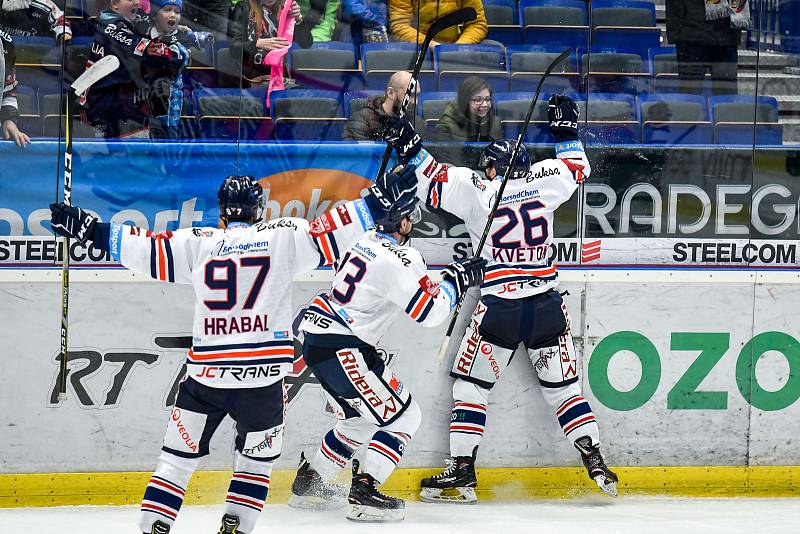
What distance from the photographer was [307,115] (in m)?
5.22

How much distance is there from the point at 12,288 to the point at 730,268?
2.99 metres

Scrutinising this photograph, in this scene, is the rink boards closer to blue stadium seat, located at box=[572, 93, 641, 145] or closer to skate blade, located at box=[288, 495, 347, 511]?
skate blade, located at box=[288, 495, 347, 511]

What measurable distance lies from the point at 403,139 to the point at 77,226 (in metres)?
1.45

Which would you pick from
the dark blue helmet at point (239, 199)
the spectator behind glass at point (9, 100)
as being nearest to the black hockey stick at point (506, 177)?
the dark blue helmet at point (239, 199)

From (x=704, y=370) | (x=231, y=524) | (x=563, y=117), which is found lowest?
(x=231, y=524)

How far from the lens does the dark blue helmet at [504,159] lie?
5.23 metres

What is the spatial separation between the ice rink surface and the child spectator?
5.07ft

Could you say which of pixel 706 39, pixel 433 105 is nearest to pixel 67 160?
pixel 433 105

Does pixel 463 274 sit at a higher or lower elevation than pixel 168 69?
lower

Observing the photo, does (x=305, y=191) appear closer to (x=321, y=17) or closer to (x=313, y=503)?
(x=321, y=17)

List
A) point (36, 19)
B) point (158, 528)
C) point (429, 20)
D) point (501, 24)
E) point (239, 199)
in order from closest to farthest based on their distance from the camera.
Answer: point (158, 528) → point (239, 199) → point (36, 19) → point (429, 20) → point (501, 24)

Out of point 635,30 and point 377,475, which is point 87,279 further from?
point 635,30

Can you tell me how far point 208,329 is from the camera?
13.9 ft

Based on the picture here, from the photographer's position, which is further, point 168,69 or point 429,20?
point 429,20
